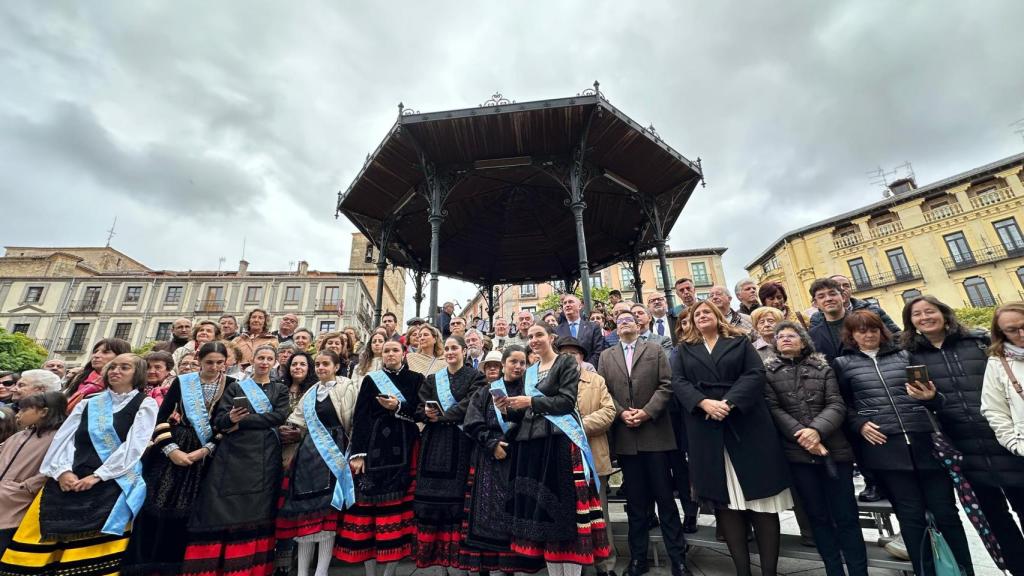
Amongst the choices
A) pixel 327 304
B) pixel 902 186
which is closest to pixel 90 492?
pixel 327 304

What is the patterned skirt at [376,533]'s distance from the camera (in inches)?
139

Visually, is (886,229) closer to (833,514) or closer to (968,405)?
(968,405)

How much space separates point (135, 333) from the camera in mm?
33469

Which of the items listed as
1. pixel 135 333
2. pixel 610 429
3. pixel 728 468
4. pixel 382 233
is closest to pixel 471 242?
pixel 382 233

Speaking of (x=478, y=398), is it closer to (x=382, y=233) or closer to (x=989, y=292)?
(x=382, y=233)

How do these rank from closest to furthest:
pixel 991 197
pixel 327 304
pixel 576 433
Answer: pixel 576 433 → pixel 991 197 → pixel 327 304

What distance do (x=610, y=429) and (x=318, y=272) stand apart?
135 ft

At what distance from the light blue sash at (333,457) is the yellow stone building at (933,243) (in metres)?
39.4

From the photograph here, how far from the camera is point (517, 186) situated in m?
11.9

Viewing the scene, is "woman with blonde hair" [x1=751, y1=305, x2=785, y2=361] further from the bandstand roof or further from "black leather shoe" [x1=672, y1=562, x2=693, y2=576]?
the bandstand roof

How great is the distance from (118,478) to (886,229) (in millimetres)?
43667

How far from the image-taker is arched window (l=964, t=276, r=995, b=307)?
2700 cm

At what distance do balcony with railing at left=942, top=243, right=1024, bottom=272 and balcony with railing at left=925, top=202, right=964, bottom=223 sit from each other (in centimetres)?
297

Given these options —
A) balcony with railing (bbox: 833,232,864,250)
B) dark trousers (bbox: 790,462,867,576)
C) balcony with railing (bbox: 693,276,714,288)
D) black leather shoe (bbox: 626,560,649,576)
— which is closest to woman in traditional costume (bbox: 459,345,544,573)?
black leather shoe (bbox: 626,560,649,576)
